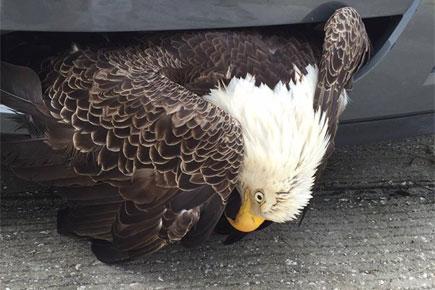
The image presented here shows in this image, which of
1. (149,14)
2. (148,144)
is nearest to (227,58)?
(149,14)

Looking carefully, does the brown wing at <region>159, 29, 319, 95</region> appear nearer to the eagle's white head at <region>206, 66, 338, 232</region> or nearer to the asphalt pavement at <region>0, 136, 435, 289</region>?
the eagle's white head at <region>206, 66, 338, 232</region>

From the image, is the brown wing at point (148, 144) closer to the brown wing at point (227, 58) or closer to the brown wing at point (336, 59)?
the brown wing at point (227, 58)

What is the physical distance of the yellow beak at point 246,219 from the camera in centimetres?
257

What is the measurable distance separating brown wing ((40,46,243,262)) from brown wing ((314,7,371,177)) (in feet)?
1.29

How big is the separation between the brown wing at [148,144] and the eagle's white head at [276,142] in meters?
0.07

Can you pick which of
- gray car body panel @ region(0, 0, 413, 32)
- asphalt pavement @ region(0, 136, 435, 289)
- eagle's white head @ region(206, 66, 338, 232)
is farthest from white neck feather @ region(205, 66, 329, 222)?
asphalt pavement @ region(0, 136, 435, 289)

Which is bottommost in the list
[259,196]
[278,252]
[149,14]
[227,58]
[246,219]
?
[278,252]

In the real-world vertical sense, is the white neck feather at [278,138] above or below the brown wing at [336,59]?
below

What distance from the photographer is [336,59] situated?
8.55 ft

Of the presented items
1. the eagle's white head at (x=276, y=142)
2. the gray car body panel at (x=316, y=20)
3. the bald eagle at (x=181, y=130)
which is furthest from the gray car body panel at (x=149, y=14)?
the eagle's white head at (x=276, y=142)

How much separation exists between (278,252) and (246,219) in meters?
0.47

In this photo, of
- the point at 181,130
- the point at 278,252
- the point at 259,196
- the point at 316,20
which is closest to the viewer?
the point at 181,130

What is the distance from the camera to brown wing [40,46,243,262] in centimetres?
238

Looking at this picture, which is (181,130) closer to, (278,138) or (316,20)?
(278,138)
